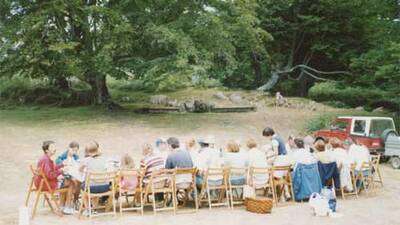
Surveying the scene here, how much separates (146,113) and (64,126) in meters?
4.79

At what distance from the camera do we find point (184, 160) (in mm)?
9320

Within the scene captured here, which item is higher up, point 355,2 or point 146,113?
point 355,2

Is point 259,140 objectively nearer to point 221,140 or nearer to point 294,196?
point 221,140

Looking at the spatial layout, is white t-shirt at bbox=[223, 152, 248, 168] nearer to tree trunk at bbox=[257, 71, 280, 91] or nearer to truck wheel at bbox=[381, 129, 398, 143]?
truck wheel at bbox=[381, 129, 398, 143]

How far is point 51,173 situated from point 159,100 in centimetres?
1884

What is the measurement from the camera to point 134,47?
2253cm

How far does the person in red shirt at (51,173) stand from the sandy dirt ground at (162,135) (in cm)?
37

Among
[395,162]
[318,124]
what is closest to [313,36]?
[318,124]

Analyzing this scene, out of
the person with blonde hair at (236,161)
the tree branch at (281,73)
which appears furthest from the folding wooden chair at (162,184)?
the tree branch at (281,73)

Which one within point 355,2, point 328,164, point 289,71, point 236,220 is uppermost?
point 355,2

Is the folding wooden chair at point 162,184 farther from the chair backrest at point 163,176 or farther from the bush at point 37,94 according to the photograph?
the bush at point 37,94

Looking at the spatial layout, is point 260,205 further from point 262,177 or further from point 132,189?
point 132,189

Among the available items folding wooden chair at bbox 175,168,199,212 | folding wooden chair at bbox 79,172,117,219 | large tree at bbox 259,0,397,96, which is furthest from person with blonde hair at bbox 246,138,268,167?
large tree at bbox 259,0,397,96

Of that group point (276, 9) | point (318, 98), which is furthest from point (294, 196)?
point (276, 9)
